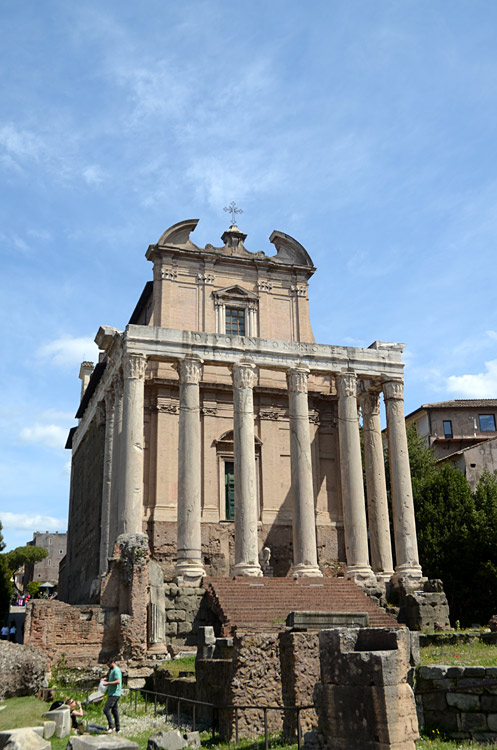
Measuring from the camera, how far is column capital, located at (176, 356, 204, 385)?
2728 centimetres

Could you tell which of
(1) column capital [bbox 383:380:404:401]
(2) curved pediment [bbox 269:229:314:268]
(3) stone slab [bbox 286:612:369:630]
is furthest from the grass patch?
(2) curved pediment [bbox 269:229:314:268]

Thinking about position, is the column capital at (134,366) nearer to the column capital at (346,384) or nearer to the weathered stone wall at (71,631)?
the column capital at (346,384)

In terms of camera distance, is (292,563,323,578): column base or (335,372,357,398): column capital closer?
(292,563,323,578): column base

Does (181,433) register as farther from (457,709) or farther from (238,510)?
(457,709)

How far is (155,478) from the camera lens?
1158 inches

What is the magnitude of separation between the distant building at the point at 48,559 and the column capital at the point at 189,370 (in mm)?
70086

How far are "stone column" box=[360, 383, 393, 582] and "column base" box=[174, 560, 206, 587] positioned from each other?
284 inches

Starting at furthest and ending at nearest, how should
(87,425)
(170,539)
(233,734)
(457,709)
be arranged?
(87,425) < (170,539) < (233,734) < (457,709)

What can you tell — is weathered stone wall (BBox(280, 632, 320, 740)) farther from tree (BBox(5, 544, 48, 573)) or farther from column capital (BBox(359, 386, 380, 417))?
tree (BBox(5, 544, 48, 573))

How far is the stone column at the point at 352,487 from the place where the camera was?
27.1m

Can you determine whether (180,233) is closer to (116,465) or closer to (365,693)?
(116,465)

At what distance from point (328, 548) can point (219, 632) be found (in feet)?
33.4

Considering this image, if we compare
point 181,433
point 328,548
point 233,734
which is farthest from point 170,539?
point 233,734

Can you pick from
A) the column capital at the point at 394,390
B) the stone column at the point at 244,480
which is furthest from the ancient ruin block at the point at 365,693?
the column capital at the point at 394,390
